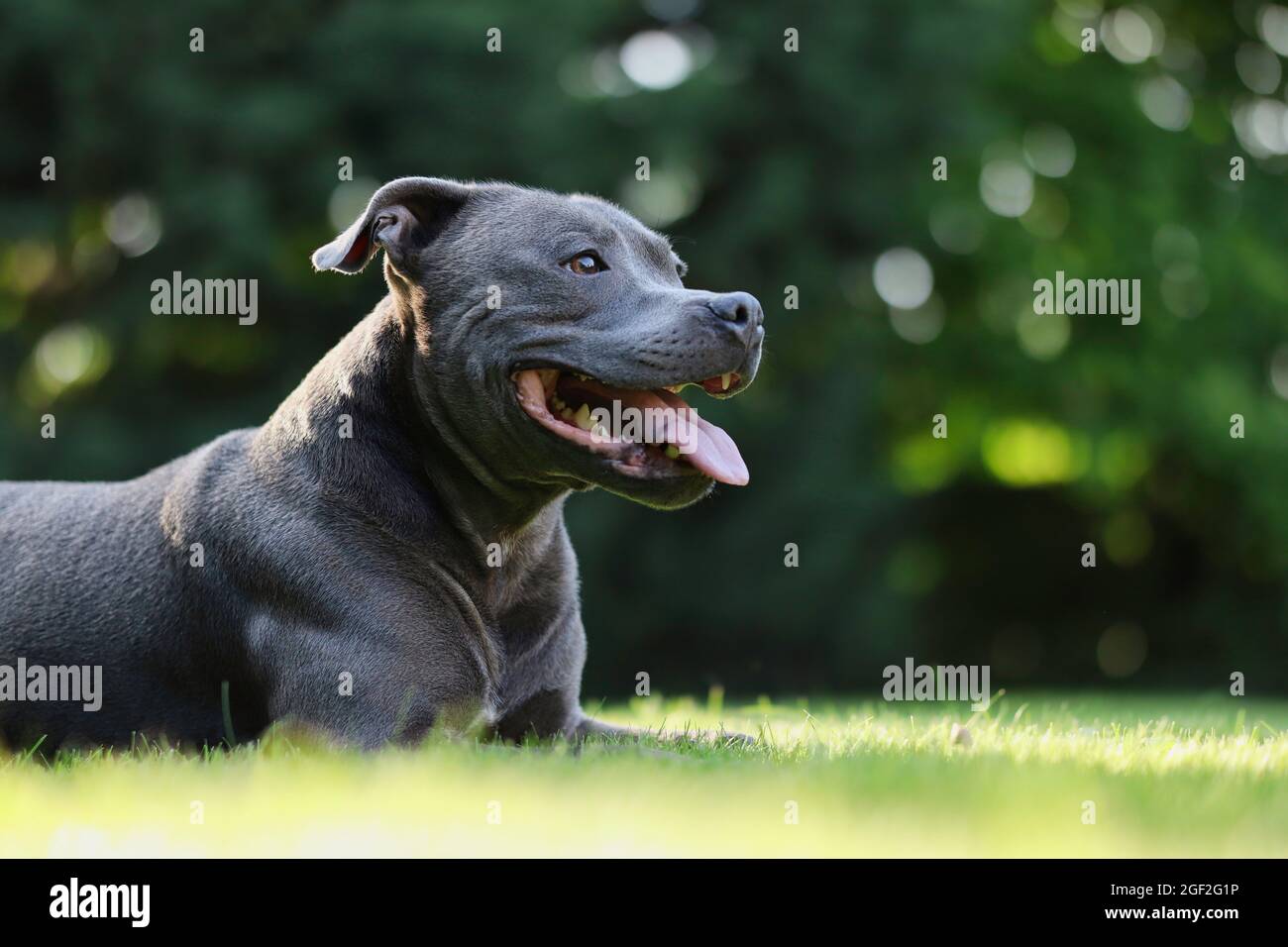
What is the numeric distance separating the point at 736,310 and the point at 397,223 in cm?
128

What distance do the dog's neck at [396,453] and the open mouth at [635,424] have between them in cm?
32

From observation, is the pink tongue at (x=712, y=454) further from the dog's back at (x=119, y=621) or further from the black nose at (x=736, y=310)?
the dog's back at (x=119, y=621)

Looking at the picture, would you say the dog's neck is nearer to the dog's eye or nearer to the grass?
the dog's eye

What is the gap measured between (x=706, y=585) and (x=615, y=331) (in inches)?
474

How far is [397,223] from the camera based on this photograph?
5184 mm

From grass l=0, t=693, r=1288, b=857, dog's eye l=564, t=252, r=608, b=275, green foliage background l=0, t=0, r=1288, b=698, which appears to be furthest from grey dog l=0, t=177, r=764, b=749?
green foliage background l=0, t=0, r=1288, b=698

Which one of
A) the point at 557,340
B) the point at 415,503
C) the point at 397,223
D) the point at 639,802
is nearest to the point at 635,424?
→ the point at 557,340

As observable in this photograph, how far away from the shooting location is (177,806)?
143 inches

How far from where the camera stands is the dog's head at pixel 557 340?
4.91 m

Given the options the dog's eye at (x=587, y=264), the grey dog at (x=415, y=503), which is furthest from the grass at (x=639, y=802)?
the dog's eye at (x=587, y=264)

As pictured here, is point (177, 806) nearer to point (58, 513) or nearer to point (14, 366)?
point (58, 513)

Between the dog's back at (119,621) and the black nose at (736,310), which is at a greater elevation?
the black nose at (736,310)

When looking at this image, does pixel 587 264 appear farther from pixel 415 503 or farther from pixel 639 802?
pixel 639 802

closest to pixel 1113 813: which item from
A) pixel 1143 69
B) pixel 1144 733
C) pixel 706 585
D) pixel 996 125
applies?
pixel 1144 733
